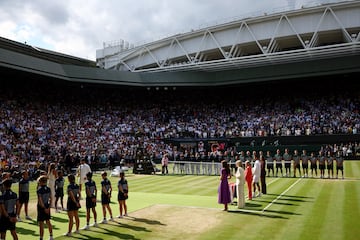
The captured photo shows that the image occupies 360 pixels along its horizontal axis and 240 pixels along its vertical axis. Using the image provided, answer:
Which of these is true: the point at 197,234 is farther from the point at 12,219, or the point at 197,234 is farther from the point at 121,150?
the point at 121,150

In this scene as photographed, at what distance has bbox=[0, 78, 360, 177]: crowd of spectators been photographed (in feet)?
115

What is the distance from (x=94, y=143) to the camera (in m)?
39.5

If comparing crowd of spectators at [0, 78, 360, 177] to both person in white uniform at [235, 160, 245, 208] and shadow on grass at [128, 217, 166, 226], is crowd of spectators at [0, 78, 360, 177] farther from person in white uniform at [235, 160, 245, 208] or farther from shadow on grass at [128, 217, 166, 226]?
shadow on grass at [128, 217, 166, 226]

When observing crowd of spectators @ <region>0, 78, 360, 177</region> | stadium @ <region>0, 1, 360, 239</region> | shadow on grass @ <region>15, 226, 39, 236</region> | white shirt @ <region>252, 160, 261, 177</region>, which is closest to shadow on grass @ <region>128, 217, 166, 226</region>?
shadow on grass @ <region>15, 226, 39, 236</region>

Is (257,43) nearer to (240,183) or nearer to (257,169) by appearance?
(257,169)

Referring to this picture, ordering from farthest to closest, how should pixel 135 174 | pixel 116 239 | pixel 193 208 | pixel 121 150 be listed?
pixel 121 150 < pixel 135 174 < pixel 193 208 < pixel 116 239

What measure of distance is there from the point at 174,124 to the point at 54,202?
34.0 metres

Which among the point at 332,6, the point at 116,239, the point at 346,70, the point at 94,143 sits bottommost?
the point at 116,239

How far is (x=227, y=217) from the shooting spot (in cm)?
1265

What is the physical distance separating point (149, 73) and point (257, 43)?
1537 centimetres

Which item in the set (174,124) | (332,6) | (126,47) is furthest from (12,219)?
(126,47)

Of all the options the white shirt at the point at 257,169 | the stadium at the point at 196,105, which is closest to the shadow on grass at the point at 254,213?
the stadium at the point at 196,105

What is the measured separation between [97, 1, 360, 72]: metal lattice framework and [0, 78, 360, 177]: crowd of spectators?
6.78 meters

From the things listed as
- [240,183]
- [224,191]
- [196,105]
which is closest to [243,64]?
[196,105]
